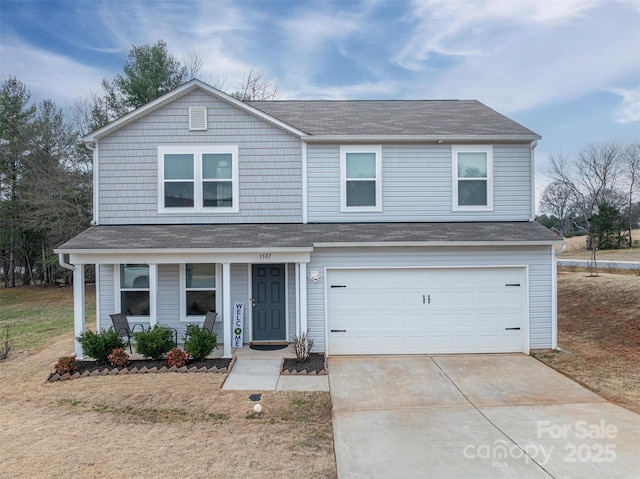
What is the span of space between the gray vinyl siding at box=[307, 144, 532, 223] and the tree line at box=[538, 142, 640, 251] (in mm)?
17684

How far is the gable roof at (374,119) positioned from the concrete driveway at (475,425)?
573 cm

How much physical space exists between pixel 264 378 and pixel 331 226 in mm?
4088

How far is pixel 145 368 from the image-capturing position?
25.8 feet

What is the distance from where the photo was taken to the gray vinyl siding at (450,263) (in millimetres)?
8984

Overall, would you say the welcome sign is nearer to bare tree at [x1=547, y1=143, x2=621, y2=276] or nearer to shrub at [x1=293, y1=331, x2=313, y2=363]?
shrub at [x1=293, y1=331, x2=313, y2=363]

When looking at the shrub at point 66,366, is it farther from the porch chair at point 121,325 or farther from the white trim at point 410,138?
the white trim at point 410,138

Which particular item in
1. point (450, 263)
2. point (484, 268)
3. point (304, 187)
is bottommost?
point (484, 268)

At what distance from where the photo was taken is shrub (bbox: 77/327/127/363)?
807 cm

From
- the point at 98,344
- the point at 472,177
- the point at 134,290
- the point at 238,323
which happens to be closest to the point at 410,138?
the point at 472,177

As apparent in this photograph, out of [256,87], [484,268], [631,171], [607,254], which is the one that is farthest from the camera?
[631,171]

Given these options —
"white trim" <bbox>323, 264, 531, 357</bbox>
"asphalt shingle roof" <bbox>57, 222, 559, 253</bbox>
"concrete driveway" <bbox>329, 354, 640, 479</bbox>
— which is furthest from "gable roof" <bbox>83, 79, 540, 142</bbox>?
"concrete driveway" <bbox>329, 354, 640, 479</bbox>

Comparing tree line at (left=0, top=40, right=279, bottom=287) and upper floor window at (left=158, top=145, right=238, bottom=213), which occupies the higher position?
tree line at (left=0, top=40, right=279, bottom=287)

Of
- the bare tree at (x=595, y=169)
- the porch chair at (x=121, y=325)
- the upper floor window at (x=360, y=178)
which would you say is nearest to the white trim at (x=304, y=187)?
the upper floor window at (x=360, y=178)

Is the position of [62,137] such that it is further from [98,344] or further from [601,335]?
[601,335]
